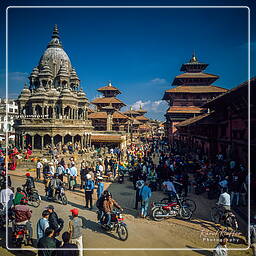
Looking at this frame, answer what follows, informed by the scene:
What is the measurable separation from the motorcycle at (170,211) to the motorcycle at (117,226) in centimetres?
Answer: 189

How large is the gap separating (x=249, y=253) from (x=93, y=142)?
29761mm

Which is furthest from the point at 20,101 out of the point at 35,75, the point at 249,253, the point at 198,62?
the point at 198,62

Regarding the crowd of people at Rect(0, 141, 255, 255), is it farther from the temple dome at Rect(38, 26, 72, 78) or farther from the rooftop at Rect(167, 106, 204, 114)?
the temple dome at Rect(38, 26, 72, 78)

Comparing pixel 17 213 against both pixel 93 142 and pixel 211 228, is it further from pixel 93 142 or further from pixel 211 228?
pixel 93 142

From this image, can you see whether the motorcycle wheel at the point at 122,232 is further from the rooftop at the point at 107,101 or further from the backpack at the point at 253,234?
the rooftop at the point at 107,101

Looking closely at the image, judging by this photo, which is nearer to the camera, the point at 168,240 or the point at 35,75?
the point at 168,240

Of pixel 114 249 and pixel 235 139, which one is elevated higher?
pixel 235 139

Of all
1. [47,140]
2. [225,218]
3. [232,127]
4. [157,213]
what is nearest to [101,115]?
[47,140]

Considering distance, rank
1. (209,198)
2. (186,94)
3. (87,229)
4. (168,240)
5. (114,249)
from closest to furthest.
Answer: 1. (114,249)
2. (168,240)
3. (87,229)
4. (209,198)
5. (186,94)

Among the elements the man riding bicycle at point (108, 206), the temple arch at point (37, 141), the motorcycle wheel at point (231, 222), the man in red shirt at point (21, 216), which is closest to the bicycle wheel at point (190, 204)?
the motorcycle wheel at point (231, 222)

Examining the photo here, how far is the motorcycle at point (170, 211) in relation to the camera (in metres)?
8.32

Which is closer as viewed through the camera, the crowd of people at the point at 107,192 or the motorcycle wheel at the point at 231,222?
the crowd of people at the point at 107,192

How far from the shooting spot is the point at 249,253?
20.4 feet

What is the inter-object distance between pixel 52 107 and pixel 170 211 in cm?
2649
